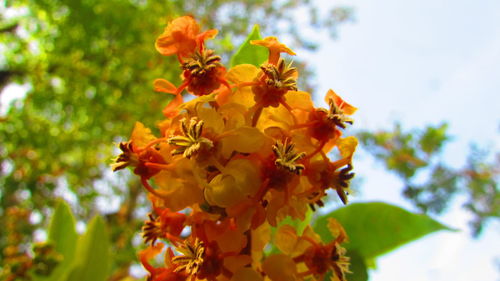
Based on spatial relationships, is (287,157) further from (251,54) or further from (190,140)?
(251,54)

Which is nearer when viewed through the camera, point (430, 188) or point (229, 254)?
point (229, 254)

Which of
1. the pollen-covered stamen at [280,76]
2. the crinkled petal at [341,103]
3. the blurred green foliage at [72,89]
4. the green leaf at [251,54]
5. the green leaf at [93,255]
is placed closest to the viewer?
the pollen-covered stamen at [280,76]

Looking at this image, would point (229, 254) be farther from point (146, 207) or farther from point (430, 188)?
point (146, 207)

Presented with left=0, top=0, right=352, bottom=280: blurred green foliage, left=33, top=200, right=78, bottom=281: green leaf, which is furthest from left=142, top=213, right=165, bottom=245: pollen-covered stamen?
left=0, top=0, right=352, bottom=280: blurred green foliage

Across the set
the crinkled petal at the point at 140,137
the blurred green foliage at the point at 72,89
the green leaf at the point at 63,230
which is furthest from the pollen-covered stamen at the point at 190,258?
the blurred green foliage at the point at 72,89

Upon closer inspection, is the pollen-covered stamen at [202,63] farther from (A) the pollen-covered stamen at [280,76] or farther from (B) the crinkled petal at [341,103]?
(B) the crinkled petal at [341,103]

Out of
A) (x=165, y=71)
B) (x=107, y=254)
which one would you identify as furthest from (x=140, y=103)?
(x=107, y=254)
